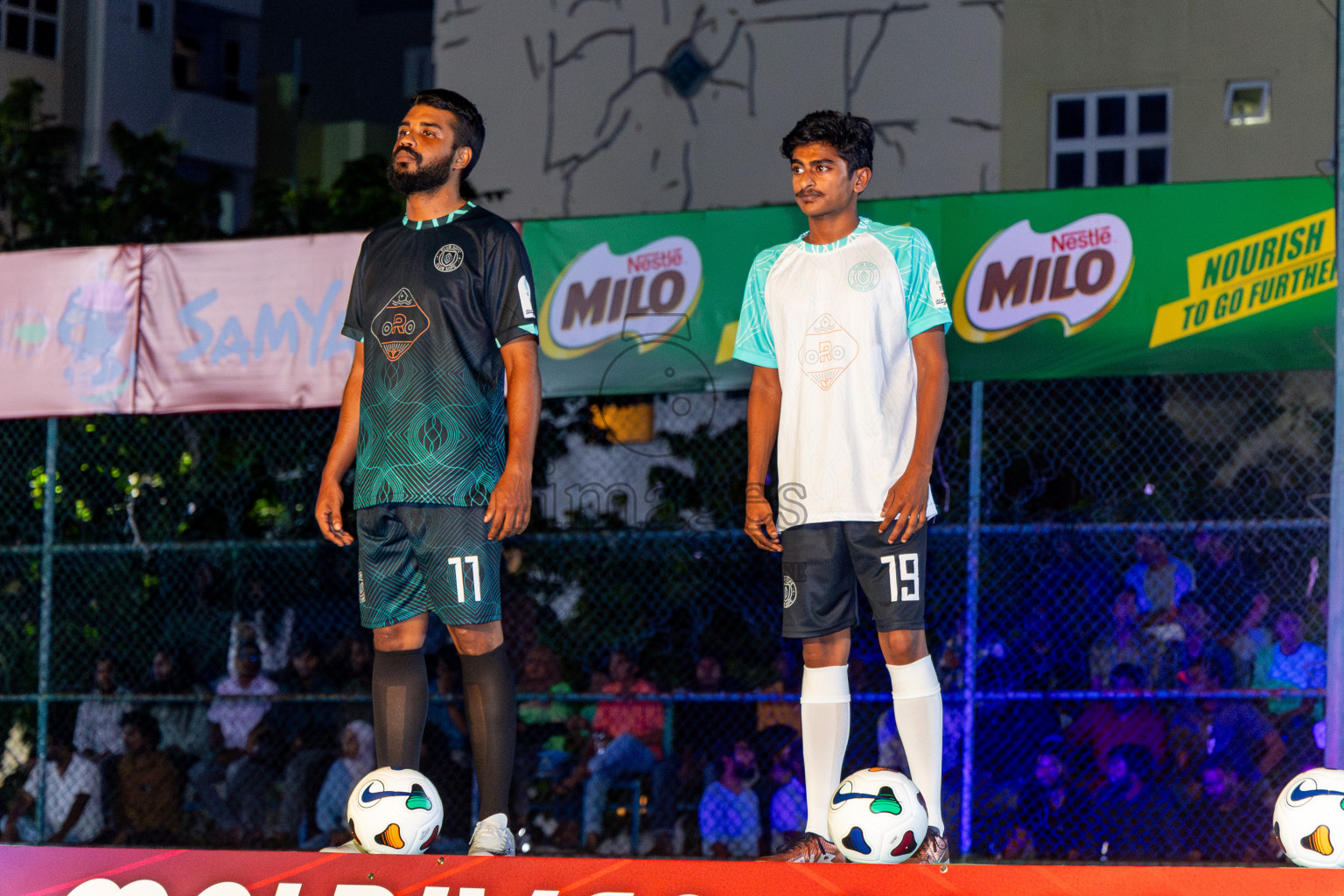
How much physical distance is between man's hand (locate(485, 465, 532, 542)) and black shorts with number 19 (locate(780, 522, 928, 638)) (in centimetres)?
70

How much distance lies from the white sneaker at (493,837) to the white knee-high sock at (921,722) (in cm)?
100

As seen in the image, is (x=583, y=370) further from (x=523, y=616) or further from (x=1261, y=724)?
(x=1261, y=724)

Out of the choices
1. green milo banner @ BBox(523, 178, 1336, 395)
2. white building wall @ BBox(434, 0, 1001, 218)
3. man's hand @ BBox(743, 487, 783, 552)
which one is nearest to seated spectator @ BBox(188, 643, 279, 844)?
green milo banner @ BBox(523, 178, 1336, 395)

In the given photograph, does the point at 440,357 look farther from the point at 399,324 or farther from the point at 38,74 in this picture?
the point at 38,74

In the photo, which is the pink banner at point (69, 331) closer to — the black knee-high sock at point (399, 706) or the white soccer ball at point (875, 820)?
the black knee-high sock at point (399, 706)

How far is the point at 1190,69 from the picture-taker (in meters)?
11.1

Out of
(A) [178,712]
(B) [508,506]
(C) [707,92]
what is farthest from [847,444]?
(C) [707,92]

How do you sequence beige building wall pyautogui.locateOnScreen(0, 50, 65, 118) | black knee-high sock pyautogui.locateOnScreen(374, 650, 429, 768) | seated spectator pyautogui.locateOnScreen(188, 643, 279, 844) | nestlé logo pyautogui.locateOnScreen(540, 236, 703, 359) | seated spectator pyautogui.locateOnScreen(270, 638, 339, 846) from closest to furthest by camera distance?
black knee-high sock pyautogui.locateOnScreen(374, 650, 429, 768)
nestlé logo pyautogui.locateOnScreen(540, 236, 703, 359)
seated spectator pyautogui.locateOnScreen(270, 638, 339, 846)
seated spectator pyautogui.locateOnScreen(188, 643, 279, 844)
beige building wall pyautogui.locateOnScreen(0, 50, 65, 118)

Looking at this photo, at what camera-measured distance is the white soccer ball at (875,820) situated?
3.31m

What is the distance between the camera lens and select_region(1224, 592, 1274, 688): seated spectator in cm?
641

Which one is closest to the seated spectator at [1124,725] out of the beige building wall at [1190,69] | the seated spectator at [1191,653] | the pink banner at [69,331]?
the seated spectator at [1191,653]

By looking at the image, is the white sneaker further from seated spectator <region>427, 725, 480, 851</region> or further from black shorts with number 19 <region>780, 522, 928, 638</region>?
seated spectator <region>427, 725, 480, 851</region>

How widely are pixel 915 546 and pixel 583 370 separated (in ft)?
9.14

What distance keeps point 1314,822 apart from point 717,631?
4029 mm
